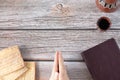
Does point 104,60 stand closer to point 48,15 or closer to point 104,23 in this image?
point 104,23

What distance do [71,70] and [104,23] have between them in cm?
18

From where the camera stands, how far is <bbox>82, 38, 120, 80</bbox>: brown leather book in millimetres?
916

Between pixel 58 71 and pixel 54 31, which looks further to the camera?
pixel 54 31

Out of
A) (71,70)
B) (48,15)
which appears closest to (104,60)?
(71,70)

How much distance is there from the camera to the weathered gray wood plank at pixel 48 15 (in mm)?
963

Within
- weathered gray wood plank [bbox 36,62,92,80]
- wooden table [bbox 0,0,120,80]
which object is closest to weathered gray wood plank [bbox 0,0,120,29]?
wooden table [bbox 0,0,120,80]

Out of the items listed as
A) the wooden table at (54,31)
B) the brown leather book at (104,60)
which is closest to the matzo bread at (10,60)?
the wooden table at (54,31)

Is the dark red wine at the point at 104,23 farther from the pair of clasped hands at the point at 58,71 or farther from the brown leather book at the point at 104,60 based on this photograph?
the pair of clasped hands at the point at 58,71

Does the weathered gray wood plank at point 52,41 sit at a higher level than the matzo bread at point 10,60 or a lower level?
higher

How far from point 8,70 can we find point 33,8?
21 centimetres

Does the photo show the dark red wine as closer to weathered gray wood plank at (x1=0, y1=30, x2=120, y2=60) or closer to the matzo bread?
weathered gray wood plank at (x1=0, y1=30, x2=120, y2=60)

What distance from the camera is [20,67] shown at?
918mm

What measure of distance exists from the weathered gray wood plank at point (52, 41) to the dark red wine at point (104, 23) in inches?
0.6

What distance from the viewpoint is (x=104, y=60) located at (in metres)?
0.93
